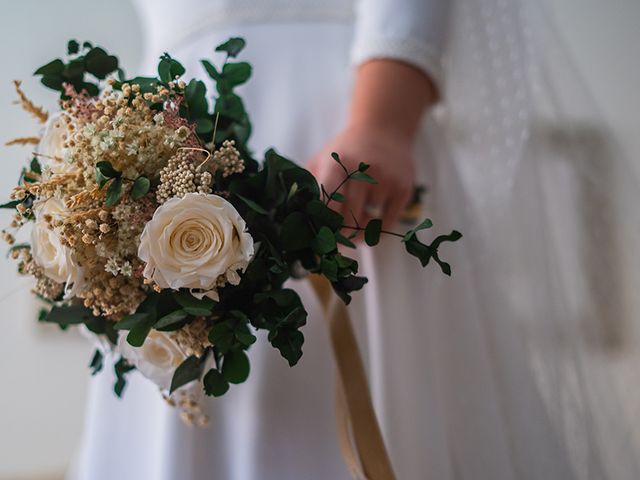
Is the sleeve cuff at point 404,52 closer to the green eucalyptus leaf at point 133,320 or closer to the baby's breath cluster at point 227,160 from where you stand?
the baby's breath cluster at point 227,160

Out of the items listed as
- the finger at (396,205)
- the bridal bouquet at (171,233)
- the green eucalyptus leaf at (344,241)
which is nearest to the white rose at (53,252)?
the bridal bouquet at (171,233)

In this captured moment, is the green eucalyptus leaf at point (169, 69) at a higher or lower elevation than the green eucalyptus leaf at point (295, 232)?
higher

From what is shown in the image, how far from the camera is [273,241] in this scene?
516 millimetres

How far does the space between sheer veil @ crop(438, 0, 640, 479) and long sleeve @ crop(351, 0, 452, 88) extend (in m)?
0.06

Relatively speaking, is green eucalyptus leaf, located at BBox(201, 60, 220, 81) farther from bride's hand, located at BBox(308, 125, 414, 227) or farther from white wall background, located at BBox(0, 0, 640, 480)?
white wall background, located at BBox(0, 0, 640, 480)

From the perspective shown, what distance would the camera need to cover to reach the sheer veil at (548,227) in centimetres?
72

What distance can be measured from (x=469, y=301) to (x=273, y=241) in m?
0.33

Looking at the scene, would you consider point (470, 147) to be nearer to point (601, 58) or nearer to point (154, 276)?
point (601, 58)

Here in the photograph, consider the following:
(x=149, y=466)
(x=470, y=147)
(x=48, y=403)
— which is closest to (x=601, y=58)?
(x=470, y=147)

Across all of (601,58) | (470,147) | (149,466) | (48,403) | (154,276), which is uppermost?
(601,58)

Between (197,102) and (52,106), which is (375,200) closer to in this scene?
(197,102)

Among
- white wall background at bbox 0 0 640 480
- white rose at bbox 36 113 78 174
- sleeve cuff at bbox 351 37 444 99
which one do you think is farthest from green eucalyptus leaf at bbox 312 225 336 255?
white wall background at bbox 0 0 640 480

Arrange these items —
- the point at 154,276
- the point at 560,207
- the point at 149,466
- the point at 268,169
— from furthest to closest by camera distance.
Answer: the point at 560,207 < the point at 149,466 < the point at 268,169 < the point at 154,276

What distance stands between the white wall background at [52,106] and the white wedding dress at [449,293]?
0.32 feet
